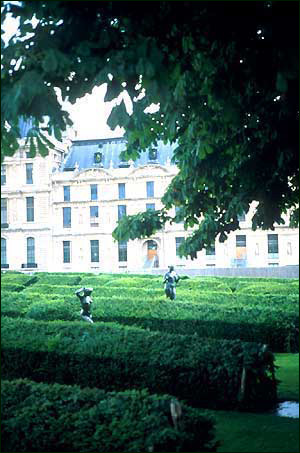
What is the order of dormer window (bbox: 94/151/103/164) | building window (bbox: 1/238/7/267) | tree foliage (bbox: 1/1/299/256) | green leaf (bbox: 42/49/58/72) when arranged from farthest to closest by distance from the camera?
1. dormer window (bbox: 94/151/103/164)
2. building window (bbox: 1/238/7/267)
3. tree foliage (bbox: 1/1/299/256)
4. green leaf (bbox: 42/49/58/72)

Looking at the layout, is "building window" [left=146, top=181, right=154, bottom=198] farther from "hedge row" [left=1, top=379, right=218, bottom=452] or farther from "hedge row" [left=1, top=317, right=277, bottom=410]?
"hedge row" [left=1, top=379, right=218, bottom=452]

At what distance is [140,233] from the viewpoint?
951 cm

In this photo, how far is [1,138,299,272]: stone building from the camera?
37.5 feet

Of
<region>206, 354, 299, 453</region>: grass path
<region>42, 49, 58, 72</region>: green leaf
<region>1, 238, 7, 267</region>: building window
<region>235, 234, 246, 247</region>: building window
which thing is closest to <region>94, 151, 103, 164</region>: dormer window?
<region>1, 238, 7, 267</region>: building window

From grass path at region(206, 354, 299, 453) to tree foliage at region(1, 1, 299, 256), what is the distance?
3.14 metres

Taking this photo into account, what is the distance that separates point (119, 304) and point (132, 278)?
7.06 m

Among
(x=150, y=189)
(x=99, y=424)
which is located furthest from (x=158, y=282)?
(x=99, y=424)

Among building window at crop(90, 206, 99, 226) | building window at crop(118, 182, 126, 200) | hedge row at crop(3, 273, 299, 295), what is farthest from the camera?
hedge row at crop(3, 273, 299, 295)

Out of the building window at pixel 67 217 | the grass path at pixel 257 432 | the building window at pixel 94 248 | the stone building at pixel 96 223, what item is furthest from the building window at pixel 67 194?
the grass path at pixel 257 432

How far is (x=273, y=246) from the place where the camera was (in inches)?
451

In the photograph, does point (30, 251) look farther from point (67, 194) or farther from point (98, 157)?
point (98, 157)

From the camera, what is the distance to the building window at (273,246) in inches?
449

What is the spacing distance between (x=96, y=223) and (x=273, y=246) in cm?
429

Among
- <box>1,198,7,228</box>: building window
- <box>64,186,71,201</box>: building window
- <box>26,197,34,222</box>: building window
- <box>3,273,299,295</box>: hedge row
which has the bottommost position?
<box>3,273,299,295</box>: hedge row
